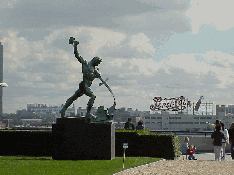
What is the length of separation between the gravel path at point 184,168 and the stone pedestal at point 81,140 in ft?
6.40

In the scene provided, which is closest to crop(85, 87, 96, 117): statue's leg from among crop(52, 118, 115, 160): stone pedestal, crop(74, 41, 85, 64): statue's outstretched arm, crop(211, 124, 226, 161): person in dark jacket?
crop(52, 118, 115, 160): stone pedestal

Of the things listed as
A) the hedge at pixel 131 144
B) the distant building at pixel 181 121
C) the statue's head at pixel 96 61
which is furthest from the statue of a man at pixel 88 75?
the distant building at pixel 181 121

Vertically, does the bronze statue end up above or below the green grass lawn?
above

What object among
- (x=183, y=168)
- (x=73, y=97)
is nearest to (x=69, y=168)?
(x=183, y=168)

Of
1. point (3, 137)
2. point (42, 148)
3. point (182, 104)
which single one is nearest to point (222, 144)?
point (42, 148)

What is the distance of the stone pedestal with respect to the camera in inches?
669

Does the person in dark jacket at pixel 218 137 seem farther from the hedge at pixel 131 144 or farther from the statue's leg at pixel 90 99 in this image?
the statue's leg at pixel 90 99

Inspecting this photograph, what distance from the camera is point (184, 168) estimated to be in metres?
15.1

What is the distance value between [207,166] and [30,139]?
8585 millimetres

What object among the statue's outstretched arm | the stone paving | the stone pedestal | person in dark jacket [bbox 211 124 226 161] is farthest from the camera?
person in dark jacket [bbox 211 124 226 161]

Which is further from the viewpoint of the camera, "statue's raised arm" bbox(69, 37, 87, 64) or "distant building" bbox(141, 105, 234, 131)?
"distant building" bbox(141, 105, 234, 131)

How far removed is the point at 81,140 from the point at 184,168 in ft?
13.3

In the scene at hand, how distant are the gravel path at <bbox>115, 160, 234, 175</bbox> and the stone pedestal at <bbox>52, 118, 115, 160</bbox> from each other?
1952mm

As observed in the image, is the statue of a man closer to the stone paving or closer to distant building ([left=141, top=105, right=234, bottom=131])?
the stone paving
